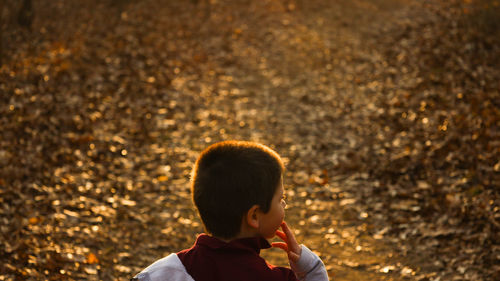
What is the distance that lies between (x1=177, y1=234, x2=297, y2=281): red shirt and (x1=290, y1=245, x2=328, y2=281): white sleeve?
0.23 metres

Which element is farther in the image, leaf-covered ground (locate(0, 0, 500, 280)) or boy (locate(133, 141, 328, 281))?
leaf-covered ground (locate(0, 0, 500, 280))

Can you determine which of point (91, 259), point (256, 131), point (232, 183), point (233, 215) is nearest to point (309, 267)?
point (233, 215)

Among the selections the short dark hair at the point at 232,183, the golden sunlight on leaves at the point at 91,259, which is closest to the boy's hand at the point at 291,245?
the short dark hair at the point at 232,183

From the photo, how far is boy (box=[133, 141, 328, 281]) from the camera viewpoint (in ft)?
7.23

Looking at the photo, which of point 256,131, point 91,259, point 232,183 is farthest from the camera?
point 256,131

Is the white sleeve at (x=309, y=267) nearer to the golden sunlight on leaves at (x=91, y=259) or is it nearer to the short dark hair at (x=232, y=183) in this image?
the short dark hair at (x=232, y=183)

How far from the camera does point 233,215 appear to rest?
2258mm

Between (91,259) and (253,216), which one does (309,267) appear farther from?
(91,259)

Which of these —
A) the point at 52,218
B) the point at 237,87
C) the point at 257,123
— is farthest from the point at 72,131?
the point at 237,87

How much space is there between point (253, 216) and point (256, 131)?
6681 mm

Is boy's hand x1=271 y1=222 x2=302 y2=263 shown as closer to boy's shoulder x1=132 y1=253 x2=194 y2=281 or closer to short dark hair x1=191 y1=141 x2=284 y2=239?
short dark hair x1=191 y1=141 x2=284 y2=239

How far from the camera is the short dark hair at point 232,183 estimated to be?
87.0 inches

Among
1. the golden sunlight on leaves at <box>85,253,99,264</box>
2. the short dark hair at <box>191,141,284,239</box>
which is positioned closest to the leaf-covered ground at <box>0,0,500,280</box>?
the golden sunlight on leaves at <box>85,253,99,264</box>

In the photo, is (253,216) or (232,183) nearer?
(232,183)
